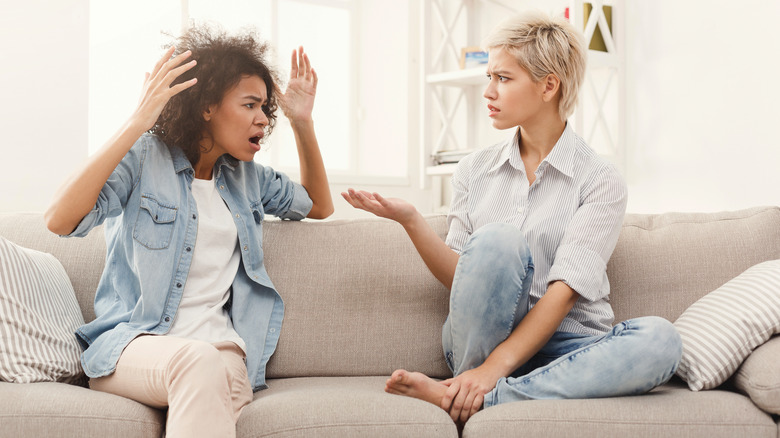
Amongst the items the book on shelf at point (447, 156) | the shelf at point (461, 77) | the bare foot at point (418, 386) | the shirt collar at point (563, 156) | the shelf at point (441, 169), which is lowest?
the bare foot at point (418, 386)

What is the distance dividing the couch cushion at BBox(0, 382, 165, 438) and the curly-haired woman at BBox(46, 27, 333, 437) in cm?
5

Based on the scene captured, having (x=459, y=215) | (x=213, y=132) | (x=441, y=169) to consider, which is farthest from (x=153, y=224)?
(x=441, y=169)

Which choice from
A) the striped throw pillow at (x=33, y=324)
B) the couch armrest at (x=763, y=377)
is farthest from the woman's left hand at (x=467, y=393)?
the striped throw pillow at (x=33, y=324)

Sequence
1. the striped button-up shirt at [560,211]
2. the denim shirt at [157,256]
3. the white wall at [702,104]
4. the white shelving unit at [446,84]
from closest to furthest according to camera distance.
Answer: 1. the denim shirt at [157,256]
2. the striped button-up shirt at [560,211]
3. the white wall at [702,104]
4. the white shelving unit at [446,84]

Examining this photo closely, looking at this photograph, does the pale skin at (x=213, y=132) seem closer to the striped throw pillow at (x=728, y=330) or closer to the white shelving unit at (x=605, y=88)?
the striped throw pillow at (x=728, y=330)

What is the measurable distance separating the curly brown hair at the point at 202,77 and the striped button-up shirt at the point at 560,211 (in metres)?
0.58

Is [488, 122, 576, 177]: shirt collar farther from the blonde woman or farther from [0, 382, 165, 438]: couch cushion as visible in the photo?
[0, 382, 165, 438]: couch cushion

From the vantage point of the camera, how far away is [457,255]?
180cm

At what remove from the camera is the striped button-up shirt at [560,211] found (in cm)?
170

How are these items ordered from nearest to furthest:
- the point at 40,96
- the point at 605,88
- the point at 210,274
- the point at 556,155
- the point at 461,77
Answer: the point at 210,274
the point at 556,155
the point at 40,96
the point at 605,88
the point at 461,77

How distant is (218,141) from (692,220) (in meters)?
1.17

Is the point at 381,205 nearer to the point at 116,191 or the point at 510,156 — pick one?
the point at 510,156

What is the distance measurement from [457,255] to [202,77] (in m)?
0.70

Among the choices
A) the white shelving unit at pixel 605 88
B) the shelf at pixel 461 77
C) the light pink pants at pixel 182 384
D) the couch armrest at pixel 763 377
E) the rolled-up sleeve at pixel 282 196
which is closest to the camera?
the light pink pants at pixel 182 384
